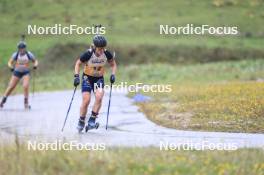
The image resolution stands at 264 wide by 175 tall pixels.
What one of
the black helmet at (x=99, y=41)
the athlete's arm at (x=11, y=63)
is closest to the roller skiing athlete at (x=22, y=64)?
the athlete's arm at (x=11, y=63)

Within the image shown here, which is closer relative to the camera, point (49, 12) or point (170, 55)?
point (170, 55)

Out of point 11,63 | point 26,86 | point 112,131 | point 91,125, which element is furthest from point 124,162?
point 26,86

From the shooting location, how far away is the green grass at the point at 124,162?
13.4 metres

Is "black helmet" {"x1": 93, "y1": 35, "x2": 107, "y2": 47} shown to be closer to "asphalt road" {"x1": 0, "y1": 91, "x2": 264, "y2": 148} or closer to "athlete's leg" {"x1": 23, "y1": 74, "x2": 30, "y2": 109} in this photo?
"asphalt road" {"x1": 0, "y1": 91, "x2": 264, "y2": 148}

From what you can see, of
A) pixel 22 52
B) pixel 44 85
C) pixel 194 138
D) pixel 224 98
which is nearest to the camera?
pixel 194 138

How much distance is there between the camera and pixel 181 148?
53.4ft

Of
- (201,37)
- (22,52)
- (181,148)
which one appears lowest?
(181,148)

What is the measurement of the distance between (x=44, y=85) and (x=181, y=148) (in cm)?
2775

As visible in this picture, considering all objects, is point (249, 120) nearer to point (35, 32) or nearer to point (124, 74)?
point (124, 74)

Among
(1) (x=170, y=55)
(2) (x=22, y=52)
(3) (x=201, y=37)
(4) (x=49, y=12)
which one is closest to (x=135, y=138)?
(2) (x=22, y=52)

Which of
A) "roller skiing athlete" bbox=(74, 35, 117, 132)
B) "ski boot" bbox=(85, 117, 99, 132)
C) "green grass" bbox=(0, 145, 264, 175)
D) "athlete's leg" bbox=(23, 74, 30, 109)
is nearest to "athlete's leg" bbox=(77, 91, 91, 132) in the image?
"roller skiing athlete" bbox=(74, 35, 117, 132)

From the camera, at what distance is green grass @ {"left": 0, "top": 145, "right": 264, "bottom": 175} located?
44.0 ft

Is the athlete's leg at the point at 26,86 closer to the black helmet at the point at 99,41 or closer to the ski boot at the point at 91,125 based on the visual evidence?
the ski boot at the point at 91,125

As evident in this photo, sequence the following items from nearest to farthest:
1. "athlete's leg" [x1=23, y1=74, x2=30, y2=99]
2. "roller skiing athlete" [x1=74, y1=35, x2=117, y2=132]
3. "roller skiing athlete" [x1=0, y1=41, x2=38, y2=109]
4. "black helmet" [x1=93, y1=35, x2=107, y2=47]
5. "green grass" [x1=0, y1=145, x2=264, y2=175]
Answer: "green grass" [x1=0, y1=145, x2=264, y2=175] < "black helmet" [x1=93, y1=35, x2=107, y2=47] < "roller skiing athlete" [x1=74, y1=35, x2=117, y2=132] < "roller skiing athlete" [x1=0, y1=41, x2=38, y2=109] < "athlete's leg" [x1=23, y1=74, x2=30, y2=99]
